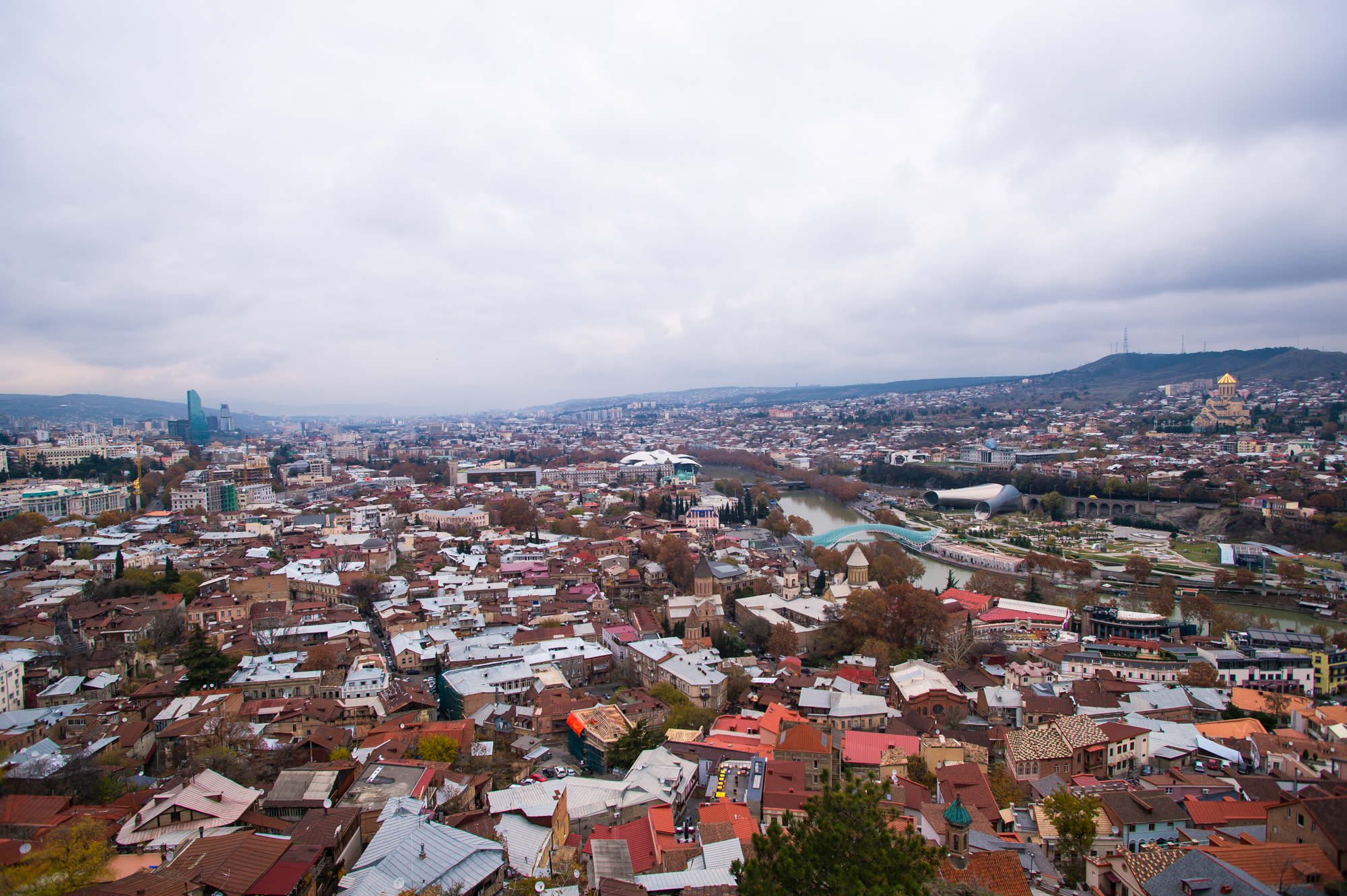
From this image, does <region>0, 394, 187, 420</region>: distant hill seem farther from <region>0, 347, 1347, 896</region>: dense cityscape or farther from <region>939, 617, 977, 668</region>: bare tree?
<region>939, 617, 977, 668</region>: bare tree

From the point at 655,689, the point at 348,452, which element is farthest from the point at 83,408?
the point at 655,689

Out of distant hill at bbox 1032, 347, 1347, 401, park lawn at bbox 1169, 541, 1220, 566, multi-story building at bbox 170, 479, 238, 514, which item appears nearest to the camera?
park lawn at bbox 1169, 541, 1220, 566

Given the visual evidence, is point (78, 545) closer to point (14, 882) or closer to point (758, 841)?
point (14, 882)

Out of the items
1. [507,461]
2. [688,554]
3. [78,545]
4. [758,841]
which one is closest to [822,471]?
[507,461]

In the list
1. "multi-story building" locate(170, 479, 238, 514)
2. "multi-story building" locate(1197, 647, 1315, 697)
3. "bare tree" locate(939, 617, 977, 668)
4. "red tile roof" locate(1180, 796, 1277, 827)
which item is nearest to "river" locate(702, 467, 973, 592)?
"bare tree" locate(939, 617, 977, 668)

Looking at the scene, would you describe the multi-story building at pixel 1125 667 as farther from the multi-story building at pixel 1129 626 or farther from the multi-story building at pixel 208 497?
the multi-story building at pixel 208 497

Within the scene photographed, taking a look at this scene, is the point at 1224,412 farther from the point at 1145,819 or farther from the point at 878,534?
the point at 1145,819

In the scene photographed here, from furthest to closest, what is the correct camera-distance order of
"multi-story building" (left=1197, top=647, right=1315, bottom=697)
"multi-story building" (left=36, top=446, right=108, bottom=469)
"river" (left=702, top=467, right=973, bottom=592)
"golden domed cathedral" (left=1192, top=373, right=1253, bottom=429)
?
"golden domed cathedral" (left=1192, top=373, right=1253, bottom=429), "multi-story building" (left=36, top=446, right=108, bottom=469), "river" (left=702, top=467, right=973, bottom=592), "multi-story building" (left=1197, top=647, right=1315, bottom=697)

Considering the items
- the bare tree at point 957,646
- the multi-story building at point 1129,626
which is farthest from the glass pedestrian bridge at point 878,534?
the multi-story building at point 1129,626
